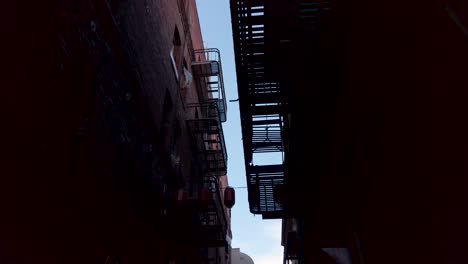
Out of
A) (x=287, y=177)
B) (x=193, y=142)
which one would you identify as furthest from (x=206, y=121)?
(x=287, y=177)

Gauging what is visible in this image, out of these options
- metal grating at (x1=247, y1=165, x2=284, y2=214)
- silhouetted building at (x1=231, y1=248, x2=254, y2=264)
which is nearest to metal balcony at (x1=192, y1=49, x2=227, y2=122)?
metal grating at (x1=247, y1=165, x2=284, y2=214)

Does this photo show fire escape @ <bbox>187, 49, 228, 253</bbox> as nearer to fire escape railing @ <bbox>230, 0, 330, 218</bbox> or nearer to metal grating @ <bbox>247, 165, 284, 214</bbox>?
metal grating @ <bbox>247, 165, 284, 214</bbox>

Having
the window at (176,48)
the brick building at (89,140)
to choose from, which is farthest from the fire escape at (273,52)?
the window at (176,48)

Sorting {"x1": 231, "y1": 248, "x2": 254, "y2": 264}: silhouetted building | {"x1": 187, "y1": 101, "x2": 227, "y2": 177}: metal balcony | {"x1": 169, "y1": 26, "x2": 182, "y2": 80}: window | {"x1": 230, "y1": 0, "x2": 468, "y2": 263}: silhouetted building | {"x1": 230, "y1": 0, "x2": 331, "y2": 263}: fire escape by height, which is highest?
{"x1": 169, "y1": 26, "x2": 182, "y2": 80}: window

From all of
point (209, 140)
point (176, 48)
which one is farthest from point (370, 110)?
point (209, 140)

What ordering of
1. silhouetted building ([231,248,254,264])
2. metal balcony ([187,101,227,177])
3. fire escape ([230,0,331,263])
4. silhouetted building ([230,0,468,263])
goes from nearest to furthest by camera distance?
silhouetted building ([230,0,468,263]) → fire escape ([230,0,331,263]) → metal balcony ([187,101,227,177]) → silhouetted building ([231,248,254,264])

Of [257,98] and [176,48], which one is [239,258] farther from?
[257,98]

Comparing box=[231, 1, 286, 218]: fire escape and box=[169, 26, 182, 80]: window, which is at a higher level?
box=[169, 26, 182, 80]: window

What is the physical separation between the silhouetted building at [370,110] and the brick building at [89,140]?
261cm

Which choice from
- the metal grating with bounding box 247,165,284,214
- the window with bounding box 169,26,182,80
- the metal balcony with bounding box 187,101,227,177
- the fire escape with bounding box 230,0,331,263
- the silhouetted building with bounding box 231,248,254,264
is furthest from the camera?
the silhouetted building with bounding box 231,248,254,264

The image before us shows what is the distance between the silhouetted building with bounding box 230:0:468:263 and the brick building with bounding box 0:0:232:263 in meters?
2.61

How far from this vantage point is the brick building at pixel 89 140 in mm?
3973

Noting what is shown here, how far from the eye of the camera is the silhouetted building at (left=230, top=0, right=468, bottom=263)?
8.16ft

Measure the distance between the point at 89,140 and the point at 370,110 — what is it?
4188 millimetres
